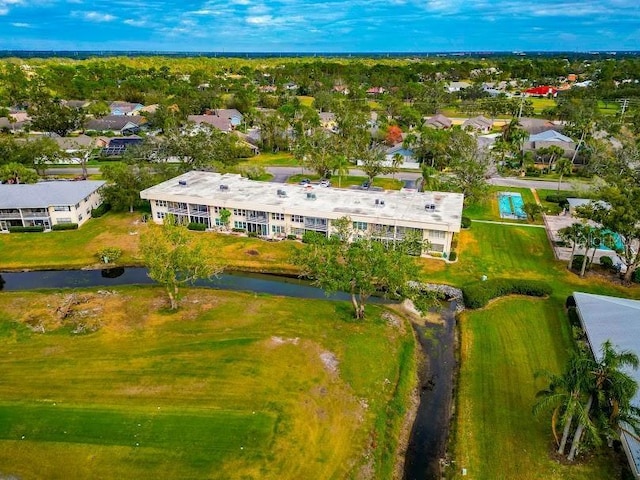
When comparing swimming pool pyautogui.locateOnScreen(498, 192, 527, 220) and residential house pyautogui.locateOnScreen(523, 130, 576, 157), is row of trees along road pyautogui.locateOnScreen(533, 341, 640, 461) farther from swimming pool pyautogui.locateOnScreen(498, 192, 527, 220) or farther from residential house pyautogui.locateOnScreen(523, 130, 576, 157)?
residential house pyautogui.locateOnScreen(523, 130, 576, 157)

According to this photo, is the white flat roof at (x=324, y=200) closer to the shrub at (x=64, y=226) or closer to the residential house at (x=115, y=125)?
the shrub at (x=64, y=226)

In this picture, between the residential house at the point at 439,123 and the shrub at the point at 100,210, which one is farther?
the residential house at the point at 439,123

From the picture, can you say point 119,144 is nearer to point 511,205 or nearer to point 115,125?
point 115,125

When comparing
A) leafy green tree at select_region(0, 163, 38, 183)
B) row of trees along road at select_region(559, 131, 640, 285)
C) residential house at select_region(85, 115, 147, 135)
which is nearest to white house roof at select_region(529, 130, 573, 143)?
row of trees along road at select_region(559, 131, 640, 285)

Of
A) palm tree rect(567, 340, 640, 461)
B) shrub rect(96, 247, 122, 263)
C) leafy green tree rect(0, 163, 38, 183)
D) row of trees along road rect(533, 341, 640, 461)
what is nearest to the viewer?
palm tree rect(567, 340, 640, 461)

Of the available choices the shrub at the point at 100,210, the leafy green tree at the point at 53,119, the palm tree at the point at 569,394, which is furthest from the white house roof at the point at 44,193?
the palm tree at the point at 569,394

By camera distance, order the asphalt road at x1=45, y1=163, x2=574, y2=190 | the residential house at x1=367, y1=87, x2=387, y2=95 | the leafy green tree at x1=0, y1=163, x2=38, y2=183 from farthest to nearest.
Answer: the residential house at x1=367, y1=87, x2=387, y2=95 → the asphalt road at x1=45, y1=163, x2=574, y2=190 → the leafy green tree at x1=0, y1=163, x2=38, y2=183

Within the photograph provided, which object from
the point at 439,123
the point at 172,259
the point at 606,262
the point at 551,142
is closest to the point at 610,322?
the point at 606,262
